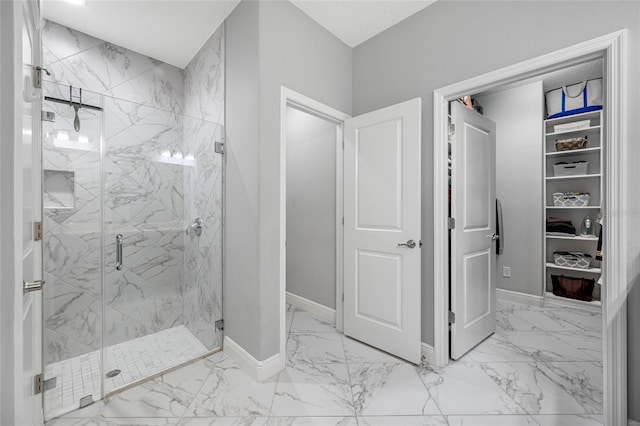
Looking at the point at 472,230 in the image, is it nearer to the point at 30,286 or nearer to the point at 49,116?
the point at 30,286

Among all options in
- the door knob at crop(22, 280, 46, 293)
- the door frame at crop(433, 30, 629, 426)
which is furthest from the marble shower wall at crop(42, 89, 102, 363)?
the door frame at crop(433, 30, 629, 426)

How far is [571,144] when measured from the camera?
10.4 ft

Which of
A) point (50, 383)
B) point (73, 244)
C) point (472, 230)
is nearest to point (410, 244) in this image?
point (472, 230)

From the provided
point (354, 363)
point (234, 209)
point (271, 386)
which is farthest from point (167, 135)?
point (354, 363)

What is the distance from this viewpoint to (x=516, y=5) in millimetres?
1635

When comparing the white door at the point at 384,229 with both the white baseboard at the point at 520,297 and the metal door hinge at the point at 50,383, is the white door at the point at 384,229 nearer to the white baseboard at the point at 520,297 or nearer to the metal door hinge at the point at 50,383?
the metal door hinge at the point at 50,383

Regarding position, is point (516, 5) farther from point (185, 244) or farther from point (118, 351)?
point (118, 351)

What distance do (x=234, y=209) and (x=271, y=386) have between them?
1.27 m

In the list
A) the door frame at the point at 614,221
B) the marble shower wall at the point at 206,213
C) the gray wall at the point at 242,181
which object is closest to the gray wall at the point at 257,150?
the gray wall at the point at 242,181

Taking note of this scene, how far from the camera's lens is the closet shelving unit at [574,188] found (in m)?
3.11

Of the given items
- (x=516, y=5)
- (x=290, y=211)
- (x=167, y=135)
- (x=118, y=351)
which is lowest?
(x=118, y=351)

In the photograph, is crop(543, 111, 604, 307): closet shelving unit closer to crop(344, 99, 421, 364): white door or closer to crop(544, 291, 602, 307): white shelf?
crop(544, 291, 602, 307): white shelf

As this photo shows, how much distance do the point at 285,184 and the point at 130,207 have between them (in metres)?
1.13

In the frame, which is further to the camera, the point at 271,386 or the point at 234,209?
the point at 234,209
